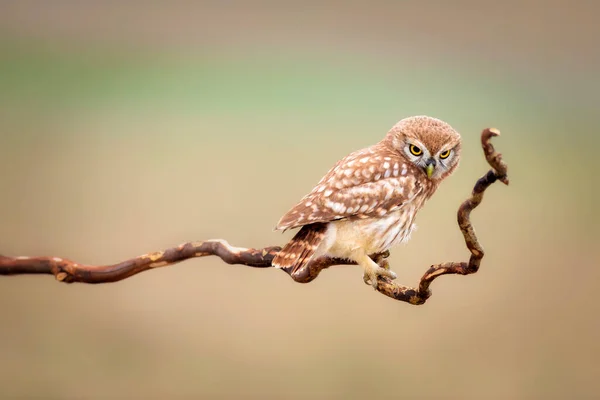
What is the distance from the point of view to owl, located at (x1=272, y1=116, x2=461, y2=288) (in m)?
1.39

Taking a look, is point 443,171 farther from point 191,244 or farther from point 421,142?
point 191,244

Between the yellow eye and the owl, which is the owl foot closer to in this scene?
the owl

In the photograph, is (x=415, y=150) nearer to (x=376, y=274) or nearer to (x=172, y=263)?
(x=376, y=274)

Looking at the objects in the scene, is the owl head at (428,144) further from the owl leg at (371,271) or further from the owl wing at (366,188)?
the owl leg at (371,271)

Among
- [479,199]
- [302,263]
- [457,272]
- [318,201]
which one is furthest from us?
[318,201]

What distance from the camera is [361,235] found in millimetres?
1456

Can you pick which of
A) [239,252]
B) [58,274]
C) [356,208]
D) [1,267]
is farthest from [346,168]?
[1,267]

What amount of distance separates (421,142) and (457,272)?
1.36ft

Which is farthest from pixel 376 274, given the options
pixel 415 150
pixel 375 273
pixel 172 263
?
pixel 172 263

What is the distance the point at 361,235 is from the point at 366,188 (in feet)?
0.37

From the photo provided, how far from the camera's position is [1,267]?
4.38 ft

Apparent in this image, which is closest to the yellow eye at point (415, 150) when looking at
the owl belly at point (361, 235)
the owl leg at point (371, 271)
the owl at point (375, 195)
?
the owl at point (375, 195)

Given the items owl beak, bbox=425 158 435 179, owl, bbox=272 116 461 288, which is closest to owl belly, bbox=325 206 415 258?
owl, bbox=272 116 461 288

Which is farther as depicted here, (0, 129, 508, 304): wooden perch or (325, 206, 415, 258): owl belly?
(325, 206, 415, 258): owl belly
